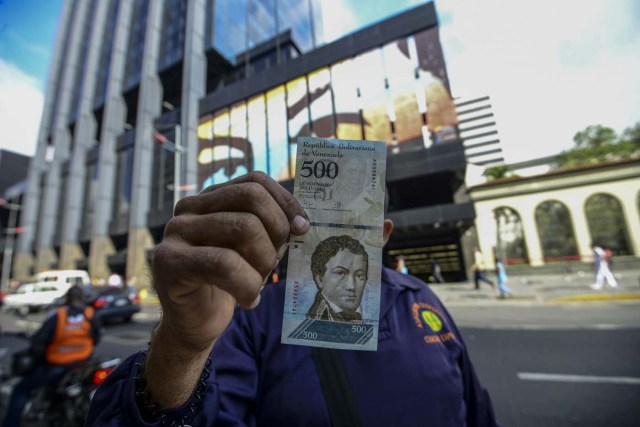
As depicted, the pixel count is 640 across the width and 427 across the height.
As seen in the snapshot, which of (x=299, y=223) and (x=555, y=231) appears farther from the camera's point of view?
(x=555, y=231)

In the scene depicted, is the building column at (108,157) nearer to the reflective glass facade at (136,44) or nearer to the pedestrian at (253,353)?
the reflective glass facade at (136,44)

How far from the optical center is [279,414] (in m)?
1.15

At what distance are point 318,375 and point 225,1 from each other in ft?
86.3

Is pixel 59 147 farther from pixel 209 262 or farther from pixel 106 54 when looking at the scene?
pixel 209 262

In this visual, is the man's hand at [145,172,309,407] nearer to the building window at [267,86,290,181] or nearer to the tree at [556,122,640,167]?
the building window at [267,86,290,181]

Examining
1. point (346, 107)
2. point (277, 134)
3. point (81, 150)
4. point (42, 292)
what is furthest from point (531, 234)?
point (81, 150)

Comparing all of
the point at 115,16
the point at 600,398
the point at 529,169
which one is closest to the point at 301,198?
the point at 600,398

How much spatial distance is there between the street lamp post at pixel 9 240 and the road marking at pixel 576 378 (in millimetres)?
46781

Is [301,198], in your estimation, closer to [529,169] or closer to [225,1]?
[225,1]

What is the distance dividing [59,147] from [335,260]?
4519 cm

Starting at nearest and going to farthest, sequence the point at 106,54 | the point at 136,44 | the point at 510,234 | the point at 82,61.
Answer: the point at 510,234
the point at 136,44
the point at 106,54
the point at 82,61

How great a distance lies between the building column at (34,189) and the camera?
33.3 meters

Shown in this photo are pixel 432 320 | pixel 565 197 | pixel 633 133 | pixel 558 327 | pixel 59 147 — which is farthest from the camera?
pixel 59 147

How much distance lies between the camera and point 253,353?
127 centimetres
